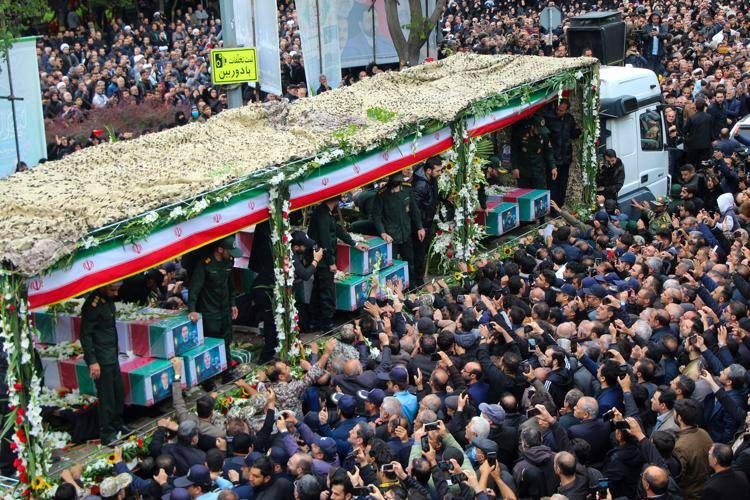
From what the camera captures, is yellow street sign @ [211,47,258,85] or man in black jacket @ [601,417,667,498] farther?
yellow street sign @ [211,47,258,85]

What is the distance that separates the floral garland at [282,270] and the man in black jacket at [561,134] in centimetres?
657

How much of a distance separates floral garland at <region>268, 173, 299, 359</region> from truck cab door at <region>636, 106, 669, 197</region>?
7839 mm

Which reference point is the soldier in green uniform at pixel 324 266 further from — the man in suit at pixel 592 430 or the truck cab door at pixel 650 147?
the truck cab door at pixel 650 147

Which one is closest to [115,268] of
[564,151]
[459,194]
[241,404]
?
[241,404]

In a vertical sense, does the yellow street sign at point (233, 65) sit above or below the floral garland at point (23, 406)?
above

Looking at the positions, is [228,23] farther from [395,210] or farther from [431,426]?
[431,426]

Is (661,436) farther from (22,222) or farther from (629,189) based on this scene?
(629,189)

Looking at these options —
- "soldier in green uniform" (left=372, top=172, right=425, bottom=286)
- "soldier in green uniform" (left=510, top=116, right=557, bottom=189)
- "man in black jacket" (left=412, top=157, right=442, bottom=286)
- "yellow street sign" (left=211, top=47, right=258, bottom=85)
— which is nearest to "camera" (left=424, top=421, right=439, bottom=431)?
"soldier in green uniform" (left=372, top=172, right=425, bottom=286)

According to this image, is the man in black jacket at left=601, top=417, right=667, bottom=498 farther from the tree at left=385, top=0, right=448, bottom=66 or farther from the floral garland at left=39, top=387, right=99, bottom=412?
the tree at left=385, top=0, right=448, bottom=66

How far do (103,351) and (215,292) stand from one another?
5.40 ft

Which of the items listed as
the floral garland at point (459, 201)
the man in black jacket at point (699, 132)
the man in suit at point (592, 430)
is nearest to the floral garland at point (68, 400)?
the man in suit at point (592, 430)

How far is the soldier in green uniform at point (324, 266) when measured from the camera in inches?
520

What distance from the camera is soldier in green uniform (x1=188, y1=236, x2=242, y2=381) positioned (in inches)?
468

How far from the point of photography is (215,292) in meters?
12.1
